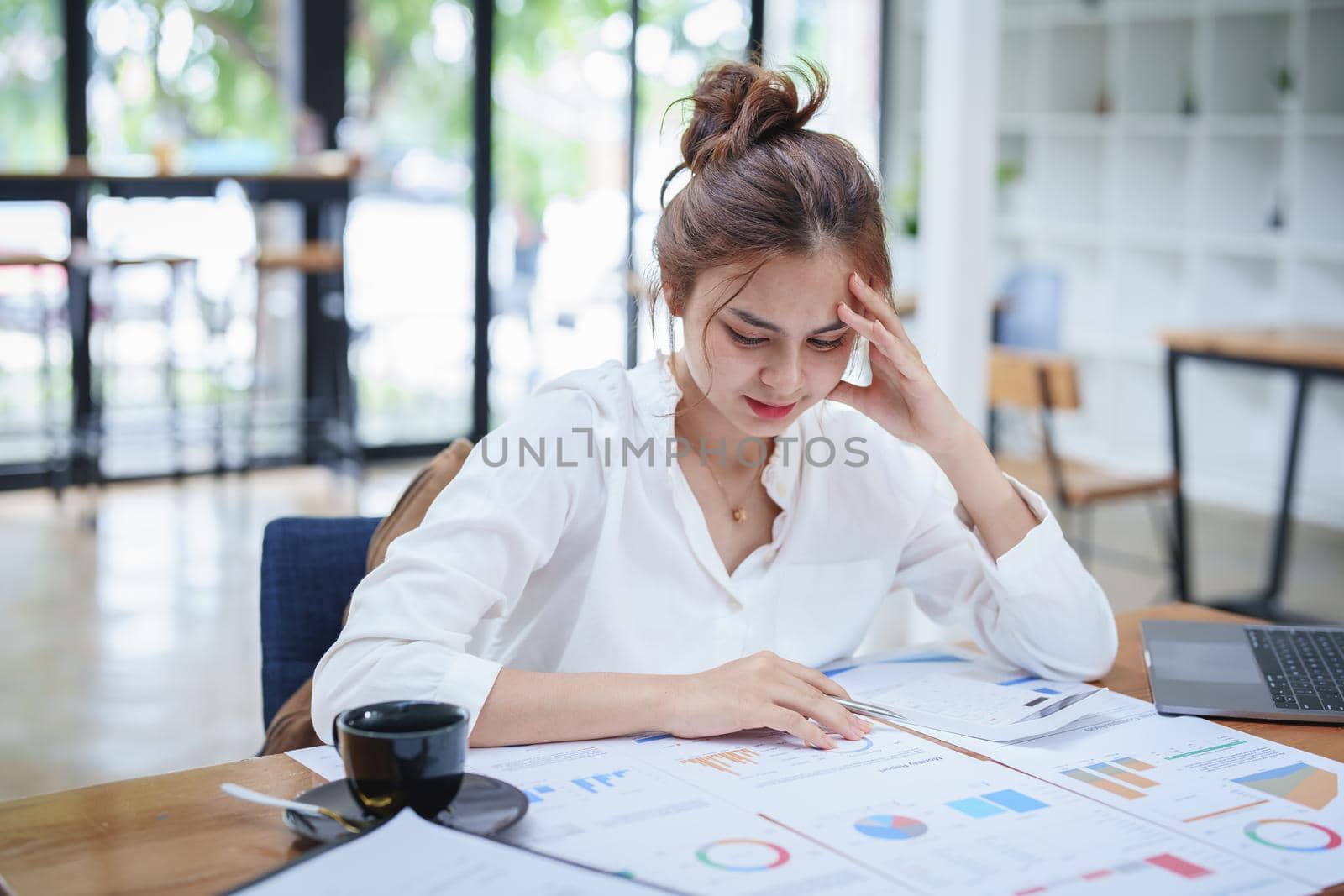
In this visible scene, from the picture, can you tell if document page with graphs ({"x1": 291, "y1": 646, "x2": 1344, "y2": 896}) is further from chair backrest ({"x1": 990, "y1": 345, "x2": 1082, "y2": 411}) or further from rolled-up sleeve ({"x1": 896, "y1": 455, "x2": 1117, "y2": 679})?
chair backrest ({"x1": 990, "y1": 345, "x2": 1082, "y2": 411})

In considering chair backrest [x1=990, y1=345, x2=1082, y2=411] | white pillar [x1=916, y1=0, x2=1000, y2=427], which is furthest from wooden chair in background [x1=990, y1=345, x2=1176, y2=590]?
white pillar [x1=916, y1=0, x2=1000, y2=427]

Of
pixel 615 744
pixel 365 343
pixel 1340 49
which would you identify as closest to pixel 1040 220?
pixel 1340 49

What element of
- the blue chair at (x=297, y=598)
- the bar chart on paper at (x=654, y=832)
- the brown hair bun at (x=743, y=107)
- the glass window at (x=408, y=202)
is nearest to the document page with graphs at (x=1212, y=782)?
the bar chart on paper at (x=654, y=832)

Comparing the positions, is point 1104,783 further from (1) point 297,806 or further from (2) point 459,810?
(1) point 297,806

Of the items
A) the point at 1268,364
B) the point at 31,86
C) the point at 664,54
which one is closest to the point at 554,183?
the point at 664,54

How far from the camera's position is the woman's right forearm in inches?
46.8

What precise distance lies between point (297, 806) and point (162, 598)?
3.25m

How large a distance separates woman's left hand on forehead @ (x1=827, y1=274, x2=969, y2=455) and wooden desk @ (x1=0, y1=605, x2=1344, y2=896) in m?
0.64

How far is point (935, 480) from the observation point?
1.62 m

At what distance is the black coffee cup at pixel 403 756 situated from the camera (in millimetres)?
948

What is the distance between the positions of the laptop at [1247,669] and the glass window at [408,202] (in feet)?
14.9

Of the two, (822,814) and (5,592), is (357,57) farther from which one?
(822,814)

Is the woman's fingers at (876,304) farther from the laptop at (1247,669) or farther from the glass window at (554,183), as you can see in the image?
the glass window at (554,183)

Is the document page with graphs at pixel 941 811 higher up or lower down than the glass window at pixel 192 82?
lower down
